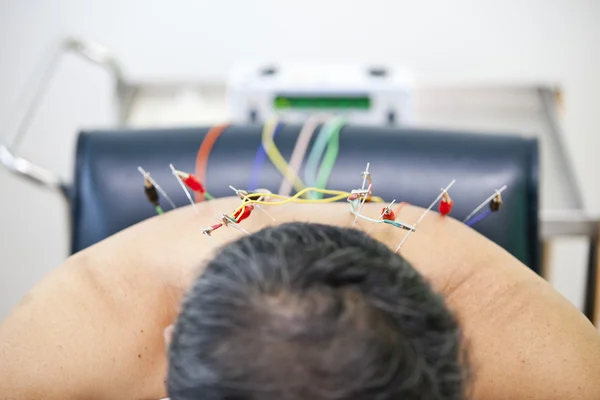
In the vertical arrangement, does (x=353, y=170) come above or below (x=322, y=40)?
below

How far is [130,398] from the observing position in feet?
2.82

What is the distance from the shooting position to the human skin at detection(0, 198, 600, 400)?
77 centimetres

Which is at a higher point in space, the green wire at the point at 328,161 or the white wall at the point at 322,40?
the white wall at the point at 322,40

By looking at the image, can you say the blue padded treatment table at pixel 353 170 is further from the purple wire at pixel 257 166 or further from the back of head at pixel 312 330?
the back of head at pixel 312 330

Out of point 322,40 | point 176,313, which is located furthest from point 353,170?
point 322,40

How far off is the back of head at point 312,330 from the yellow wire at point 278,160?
1.51 feet

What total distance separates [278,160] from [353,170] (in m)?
0.13

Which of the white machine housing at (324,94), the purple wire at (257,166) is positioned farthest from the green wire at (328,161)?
the white machine housing at (324,94)

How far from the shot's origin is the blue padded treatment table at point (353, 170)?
1.05 metres

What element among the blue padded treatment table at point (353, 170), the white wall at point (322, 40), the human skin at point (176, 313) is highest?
the white wall at point (322, 40)

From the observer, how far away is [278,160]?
1.09 meters

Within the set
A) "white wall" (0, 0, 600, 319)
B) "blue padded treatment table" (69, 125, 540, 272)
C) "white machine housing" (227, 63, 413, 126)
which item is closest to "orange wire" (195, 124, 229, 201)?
"blue padded treatment table" (69, 125, 540, 272)

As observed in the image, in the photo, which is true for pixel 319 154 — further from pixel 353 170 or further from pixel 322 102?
pixel 322 102

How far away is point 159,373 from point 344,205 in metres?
0.36
